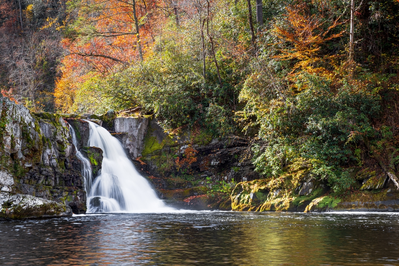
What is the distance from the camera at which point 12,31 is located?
134ft

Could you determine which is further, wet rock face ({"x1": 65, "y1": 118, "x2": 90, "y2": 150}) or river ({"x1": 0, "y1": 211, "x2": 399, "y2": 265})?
wet rock face ({"x1": 65, "y1": 118, "x2": 90, "y2": 150})

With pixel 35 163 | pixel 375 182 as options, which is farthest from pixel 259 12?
pixel 35 163

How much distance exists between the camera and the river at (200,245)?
5.14 m

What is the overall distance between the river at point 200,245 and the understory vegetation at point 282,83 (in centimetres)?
636

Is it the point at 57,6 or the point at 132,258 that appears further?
the point at 57,6

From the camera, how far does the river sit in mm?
5141

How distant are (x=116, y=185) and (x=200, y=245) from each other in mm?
10497

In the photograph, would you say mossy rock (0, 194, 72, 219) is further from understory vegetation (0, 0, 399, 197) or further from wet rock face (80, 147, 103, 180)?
understory vegetation (0, 0, 399, 197)

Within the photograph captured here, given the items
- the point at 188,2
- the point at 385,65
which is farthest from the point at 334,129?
the point at 188,2

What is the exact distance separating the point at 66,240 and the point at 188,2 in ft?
84.6

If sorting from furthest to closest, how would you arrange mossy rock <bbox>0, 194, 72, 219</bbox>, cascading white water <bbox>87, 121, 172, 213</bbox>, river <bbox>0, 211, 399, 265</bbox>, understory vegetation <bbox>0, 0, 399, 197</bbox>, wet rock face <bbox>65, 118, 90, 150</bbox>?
1. wet rock face <bbox>65, 118, 90, 150</bbox>
2. cascading white water <bbox>87, 121, 172, 213</bbox>
3. understory vegetation <bbox>0, 0, 399, 197</bbox>
4. mossy rock <bbox>0, 194, 72, 219</bbox>
5. river <bbox>0, 211, 399, 265</bbox>

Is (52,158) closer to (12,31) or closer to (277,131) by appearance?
(277,131)

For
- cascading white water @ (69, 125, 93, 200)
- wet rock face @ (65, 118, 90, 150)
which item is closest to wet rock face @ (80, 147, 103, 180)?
cascading white water @ (69, 125, 93, 200)

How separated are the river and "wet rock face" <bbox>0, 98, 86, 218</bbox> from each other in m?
3.05
